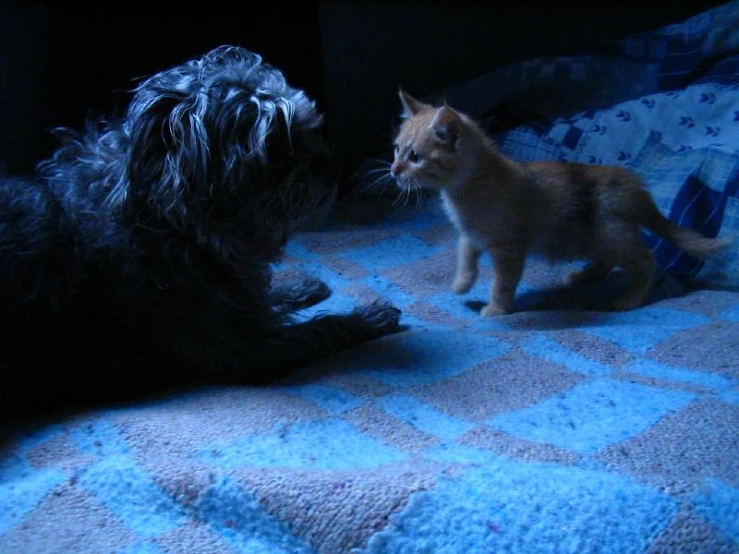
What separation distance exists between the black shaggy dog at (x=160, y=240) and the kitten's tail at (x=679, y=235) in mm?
955

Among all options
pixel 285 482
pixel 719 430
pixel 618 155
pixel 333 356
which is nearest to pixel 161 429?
pixel 285 482

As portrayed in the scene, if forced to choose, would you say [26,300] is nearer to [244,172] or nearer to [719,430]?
[244,172]

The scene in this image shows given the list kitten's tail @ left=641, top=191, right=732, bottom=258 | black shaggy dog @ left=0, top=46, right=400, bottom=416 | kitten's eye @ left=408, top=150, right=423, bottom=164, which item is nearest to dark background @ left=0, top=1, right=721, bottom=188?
black shaggy dog @ left=0, top=46, right=400, bottom=416

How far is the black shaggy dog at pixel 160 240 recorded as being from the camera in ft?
4.73

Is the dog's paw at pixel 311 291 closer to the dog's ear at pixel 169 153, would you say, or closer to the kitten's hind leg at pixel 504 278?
the kitten's hind leg at pixel 504 278

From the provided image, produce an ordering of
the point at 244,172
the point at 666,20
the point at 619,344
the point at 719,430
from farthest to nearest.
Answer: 1. the point at 666,20
2. the point at 619,344
3. the point at 244,172
4. the point at 719,430

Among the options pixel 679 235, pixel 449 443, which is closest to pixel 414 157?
pixel 679 235

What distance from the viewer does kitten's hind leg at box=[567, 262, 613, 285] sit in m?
2.23

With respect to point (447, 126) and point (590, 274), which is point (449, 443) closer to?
point (447, 126)

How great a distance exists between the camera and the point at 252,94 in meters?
1.55

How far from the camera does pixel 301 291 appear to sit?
2.08 meters

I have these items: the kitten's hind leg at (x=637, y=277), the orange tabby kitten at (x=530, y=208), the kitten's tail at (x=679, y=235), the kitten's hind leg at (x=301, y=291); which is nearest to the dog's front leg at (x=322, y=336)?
the kitten's hind leg at (x=301, y=291)

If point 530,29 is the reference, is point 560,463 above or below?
below

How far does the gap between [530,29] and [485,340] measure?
2312 millimetres
